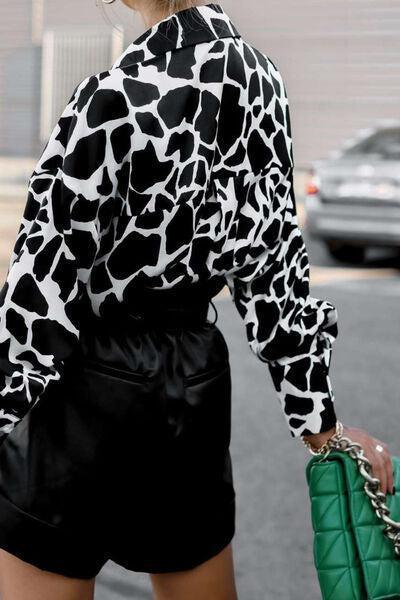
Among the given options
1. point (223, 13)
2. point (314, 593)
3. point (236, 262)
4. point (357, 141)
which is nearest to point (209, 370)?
point (236, 262)

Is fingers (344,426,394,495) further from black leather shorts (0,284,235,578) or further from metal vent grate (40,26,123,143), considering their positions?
metal vent grate (40,26,123,143)

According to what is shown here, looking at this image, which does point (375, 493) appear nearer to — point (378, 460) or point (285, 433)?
point (378, 460)

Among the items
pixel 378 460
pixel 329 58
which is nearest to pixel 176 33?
pixel 378 460

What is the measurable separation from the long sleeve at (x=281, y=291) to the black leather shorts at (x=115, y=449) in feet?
0.30

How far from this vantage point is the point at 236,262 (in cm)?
160

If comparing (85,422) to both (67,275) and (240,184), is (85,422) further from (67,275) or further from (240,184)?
(240,184)

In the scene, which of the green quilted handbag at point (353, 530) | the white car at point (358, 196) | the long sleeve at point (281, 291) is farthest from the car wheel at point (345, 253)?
the green quilted handbag at point (353, 530)

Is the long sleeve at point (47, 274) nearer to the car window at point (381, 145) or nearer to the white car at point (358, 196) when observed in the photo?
the white car at point (358, 196)

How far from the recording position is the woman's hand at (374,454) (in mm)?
1626

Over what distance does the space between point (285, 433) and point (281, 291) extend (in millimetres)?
3708

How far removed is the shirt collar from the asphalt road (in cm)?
222

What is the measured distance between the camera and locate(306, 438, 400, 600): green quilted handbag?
154 centimetres

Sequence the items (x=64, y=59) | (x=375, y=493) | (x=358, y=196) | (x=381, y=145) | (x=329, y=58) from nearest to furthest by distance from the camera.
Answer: (x=375, y=493), (x=358, y=196), (x=381, y=145), (x=329, y=58), (x=64, y=59)

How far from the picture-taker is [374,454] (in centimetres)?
165
